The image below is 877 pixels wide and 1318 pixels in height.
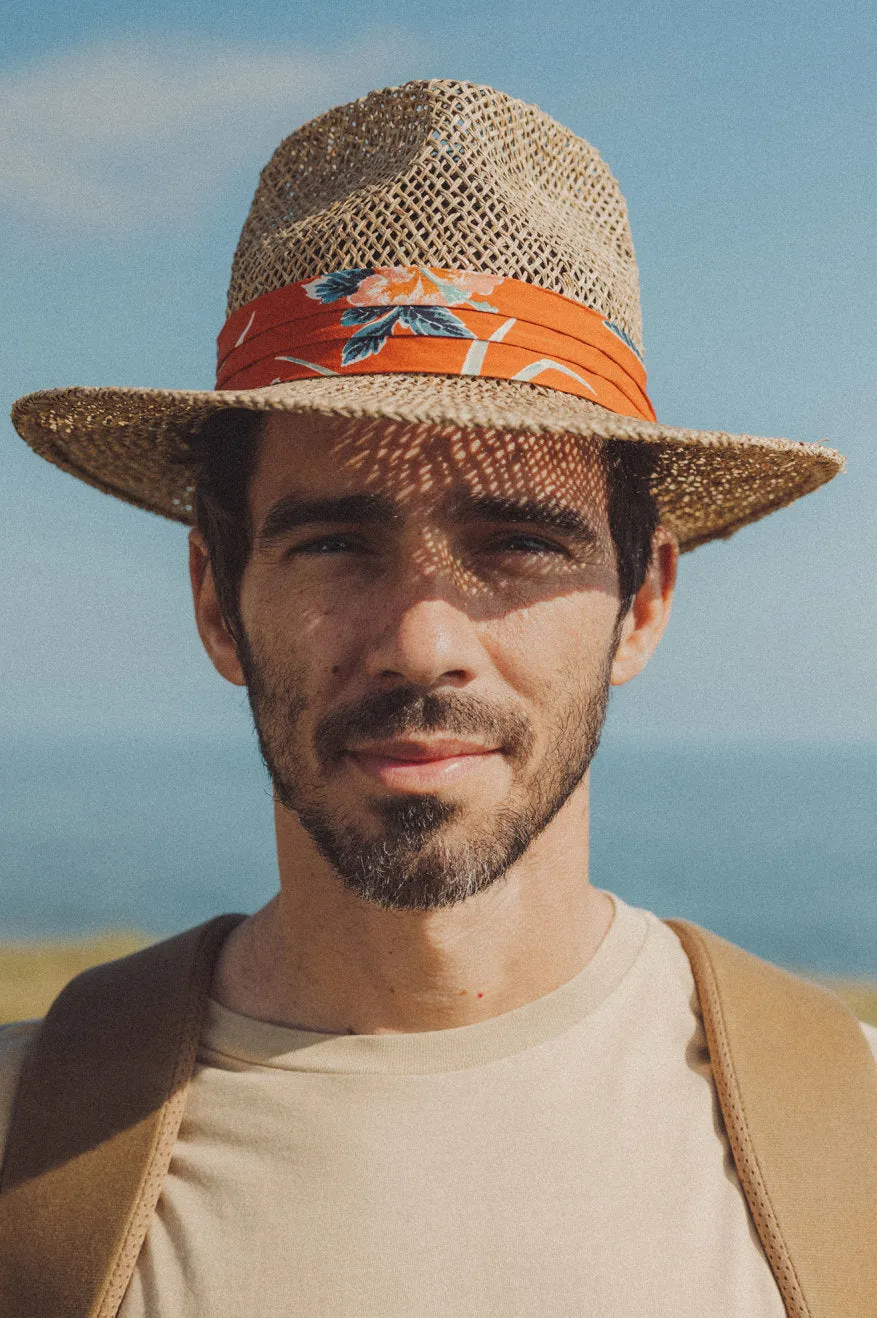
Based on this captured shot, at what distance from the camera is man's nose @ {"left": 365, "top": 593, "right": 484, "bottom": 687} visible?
198 cm

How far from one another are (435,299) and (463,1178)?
1.57 meters

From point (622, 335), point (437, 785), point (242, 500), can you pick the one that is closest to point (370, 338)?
point (242, 500)

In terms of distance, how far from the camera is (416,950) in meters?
2.20

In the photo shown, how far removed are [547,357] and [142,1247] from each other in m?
1.74

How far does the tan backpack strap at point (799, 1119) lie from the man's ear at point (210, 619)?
116 centimetres

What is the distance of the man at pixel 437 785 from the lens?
1.89m

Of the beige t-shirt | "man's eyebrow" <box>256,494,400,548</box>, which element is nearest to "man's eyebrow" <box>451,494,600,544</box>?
"man's eyebrow" <box>256,494,400,548</box>

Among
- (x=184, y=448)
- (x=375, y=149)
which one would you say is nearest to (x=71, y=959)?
(x=184, y=448)

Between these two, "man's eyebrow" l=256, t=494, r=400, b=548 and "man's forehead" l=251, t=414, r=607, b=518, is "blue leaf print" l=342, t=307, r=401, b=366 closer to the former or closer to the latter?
"man's forehead" l=251, t=414, r=607, b=518

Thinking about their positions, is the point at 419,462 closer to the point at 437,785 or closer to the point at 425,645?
the point at 425,645

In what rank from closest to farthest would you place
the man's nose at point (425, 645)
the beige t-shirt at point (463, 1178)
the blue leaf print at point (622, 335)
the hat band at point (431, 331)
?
the beige t-shirt at point (463, 1178) → the man's nose at point (425, 645) → the hat band at point (431, 331) → the blue leaf print at point (622, 335)

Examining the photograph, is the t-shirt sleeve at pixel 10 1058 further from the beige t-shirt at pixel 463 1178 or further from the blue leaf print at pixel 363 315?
the blue leaf print at pixel 363 315

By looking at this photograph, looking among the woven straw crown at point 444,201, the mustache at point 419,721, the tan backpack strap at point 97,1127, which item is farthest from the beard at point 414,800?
the woven straw crown at point 444,201

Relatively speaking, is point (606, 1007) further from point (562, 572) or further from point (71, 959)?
point (71, 959)
